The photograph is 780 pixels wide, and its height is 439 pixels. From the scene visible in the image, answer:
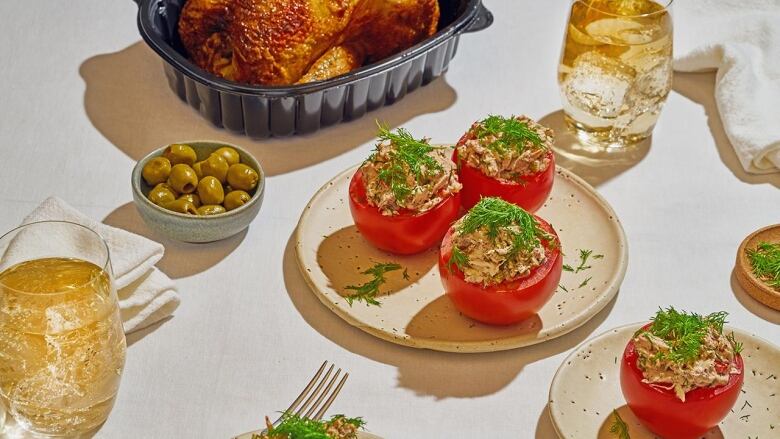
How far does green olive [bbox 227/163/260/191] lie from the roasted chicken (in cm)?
27

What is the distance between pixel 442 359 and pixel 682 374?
0.45m

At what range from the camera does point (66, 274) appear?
60.6 inches

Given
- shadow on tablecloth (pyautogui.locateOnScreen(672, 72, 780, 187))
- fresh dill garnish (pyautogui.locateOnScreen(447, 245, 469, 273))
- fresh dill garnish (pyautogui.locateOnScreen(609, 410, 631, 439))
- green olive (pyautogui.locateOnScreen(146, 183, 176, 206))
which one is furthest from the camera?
shadow on tablecloth (pyautogui.locateOnScreen(672, 72, 780, 187))

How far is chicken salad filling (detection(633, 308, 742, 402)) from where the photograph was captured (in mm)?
1536

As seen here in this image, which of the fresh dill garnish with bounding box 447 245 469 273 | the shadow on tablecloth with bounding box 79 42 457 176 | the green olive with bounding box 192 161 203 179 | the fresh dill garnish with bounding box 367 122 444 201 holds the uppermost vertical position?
the fresh dill garnish with bounding box 367 122 444 201

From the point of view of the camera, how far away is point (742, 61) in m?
2.48

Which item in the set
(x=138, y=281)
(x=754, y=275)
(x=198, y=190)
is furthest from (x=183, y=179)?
(x=754, y=275)

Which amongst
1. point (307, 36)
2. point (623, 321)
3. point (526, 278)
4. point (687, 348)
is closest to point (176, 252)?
point (307, 36)

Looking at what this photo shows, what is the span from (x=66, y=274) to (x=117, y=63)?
45.7 inches

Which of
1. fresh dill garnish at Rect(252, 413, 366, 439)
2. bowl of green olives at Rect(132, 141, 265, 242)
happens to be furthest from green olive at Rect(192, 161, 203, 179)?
fresh dill garnish at Rect(252, 413, 366, 439)

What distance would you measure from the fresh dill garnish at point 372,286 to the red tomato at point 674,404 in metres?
0.51

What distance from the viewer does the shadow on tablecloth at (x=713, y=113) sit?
7.61ft

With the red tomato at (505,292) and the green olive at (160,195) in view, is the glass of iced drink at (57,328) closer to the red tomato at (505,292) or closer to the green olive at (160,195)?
the green olive at (160,195)

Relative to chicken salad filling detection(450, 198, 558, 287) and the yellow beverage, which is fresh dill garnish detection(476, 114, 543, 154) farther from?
the yellow beverage
